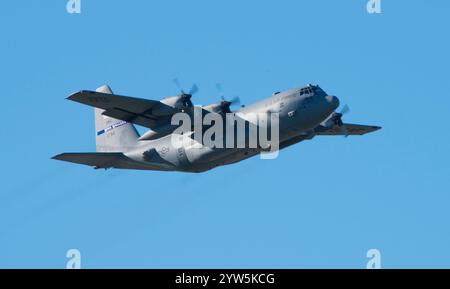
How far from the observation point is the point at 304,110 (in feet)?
149

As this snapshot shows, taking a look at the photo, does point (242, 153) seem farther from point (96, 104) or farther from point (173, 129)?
point (96, 104)

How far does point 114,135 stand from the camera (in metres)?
52.3

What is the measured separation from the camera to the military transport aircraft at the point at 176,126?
1790 inches

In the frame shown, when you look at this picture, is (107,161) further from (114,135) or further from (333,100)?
(333,100)

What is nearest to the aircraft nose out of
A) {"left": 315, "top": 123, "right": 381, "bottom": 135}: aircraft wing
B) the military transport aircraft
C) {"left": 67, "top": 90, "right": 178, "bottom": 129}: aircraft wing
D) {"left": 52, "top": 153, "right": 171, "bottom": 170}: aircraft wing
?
the military transport aircraft

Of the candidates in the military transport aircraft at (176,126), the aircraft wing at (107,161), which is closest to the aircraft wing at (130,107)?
the military transport aircraft at (176,126)

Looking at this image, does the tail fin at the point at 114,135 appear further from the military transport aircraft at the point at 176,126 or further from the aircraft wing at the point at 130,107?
the aircraft wing at the point at 130,107

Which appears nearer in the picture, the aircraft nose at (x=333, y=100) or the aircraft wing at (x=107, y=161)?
the aircraft nose at (x=333, y=100)

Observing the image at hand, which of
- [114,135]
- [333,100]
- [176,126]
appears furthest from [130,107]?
[333,100]

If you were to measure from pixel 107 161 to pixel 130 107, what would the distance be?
3.92 meters

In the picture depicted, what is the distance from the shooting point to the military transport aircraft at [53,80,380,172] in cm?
4547

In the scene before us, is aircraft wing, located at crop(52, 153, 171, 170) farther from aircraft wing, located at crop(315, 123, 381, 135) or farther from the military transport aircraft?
aircraft wing, located at crop(315, 123, 381, 135)
